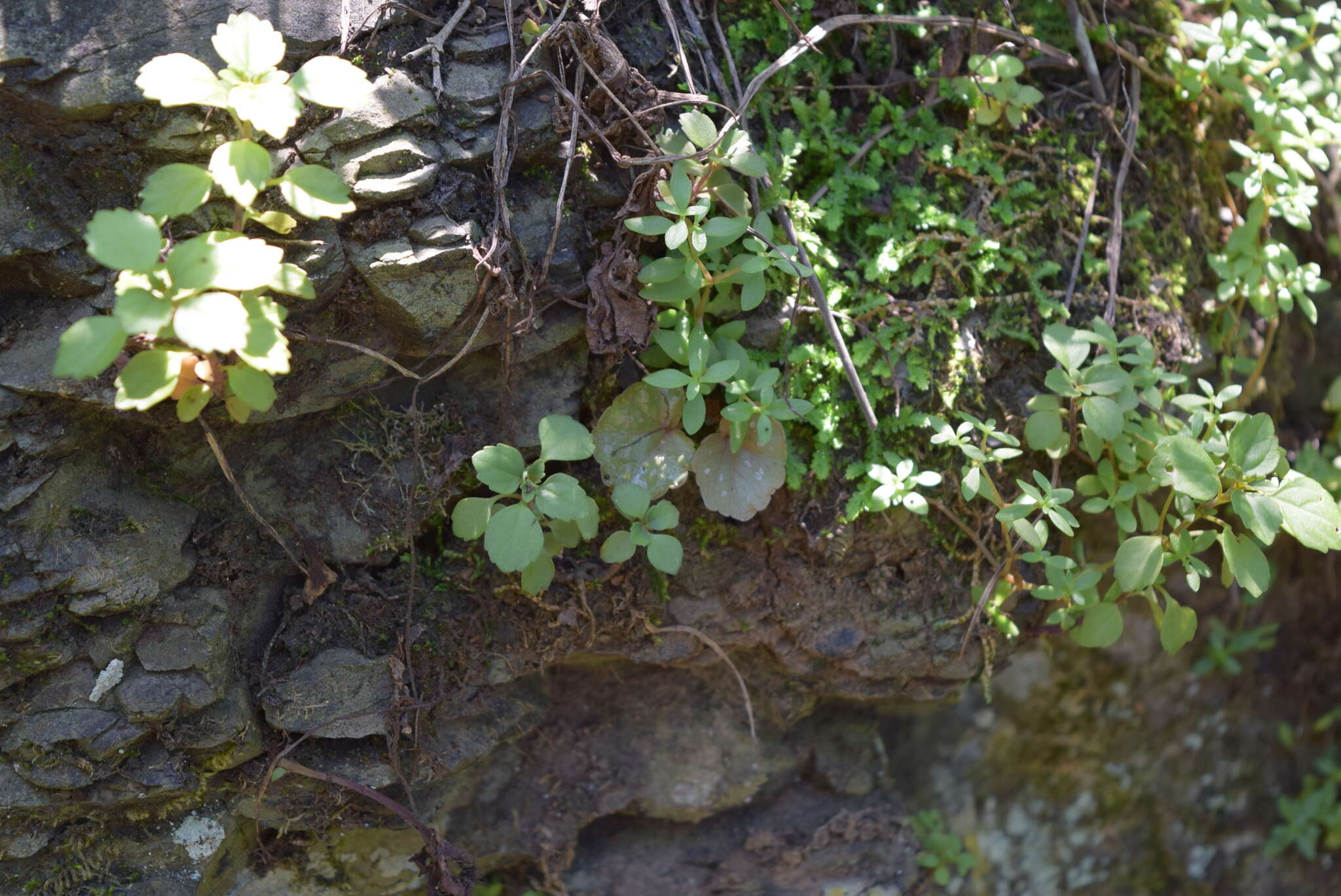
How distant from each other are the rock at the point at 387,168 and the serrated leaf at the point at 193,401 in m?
0.55

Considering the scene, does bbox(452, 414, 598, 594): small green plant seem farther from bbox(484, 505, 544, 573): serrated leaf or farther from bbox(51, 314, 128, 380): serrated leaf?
bbox(51, 314, 128, 380): serrated leaf

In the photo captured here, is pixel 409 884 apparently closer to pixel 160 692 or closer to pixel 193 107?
pixel 160 692

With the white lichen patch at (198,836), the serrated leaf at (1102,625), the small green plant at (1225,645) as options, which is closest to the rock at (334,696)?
the white lichen patch at (198,836)

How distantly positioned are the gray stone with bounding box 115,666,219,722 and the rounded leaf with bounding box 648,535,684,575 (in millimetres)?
1061

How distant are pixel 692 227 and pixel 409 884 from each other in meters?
1.91

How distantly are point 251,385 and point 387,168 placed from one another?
611 millimetres

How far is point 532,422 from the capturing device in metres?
2.43

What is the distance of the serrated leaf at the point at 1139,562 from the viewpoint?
7.61 ft

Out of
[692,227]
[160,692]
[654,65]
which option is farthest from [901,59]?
[160,692]

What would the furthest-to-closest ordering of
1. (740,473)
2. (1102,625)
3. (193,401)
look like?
(1102,625) < (740,473) < (193,401)

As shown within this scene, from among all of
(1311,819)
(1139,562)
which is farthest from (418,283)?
(1311,819)

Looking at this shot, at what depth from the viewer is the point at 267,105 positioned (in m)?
1.83

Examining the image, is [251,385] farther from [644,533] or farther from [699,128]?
[699,128]

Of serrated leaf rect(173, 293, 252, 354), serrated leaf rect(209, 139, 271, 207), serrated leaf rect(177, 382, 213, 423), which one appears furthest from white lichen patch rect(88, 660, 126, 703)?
serrated leaf rect(209, 139, 271, 207)
